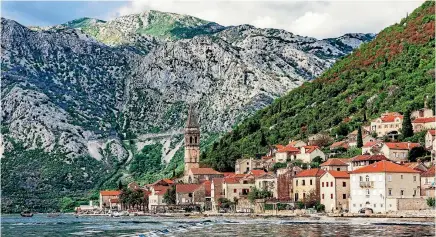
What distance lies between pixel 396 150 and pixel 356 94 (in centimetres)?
5049

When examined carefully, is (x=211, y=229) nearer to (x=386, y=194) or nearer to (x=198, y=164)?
(x=386, y=194)

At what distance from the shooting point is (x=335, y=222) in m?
86.2

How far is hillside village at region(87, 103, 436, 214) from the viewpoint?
94.6 meters

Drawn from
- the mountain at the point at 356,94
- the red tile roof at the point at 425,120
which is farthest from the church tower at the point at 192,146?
the red tile roof at the point at 425,120

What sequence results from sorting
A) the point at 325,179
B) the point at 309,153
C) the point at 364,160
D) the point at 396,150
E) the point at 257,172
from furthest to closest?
the point at 257,172
the point at 309,153
the point at 396,150
the point at 364,160
the point at 325,179

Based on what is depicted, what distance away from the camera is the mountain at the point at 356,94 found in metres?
145

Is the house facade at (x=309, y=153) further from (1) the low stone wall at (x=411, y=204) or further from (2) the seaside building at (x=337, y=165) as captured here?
(1) the low stone wall at (x=411, y=204)

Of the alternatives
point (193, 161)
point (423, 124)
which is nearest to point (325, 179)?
point (423, 124)

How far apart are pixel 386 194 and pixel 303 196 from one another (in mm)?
18110

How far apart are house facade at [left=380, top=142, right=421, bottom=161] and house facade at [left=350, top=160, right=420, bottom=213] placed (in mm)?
12596

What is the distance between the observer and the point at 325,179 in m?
104

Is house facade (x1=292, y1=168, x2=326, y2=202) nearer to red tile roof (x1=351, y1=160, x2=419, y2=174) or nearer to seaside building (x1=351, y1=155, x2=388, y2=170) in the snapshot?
seaside building (x1=351, y1=155, x2=388, y2=170)

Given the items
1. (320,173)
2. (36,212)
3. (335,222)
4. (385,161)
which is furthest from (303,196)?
(36,212)

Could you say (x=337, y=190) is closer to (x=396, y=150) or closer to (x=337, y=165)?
(x=337, y=165)
